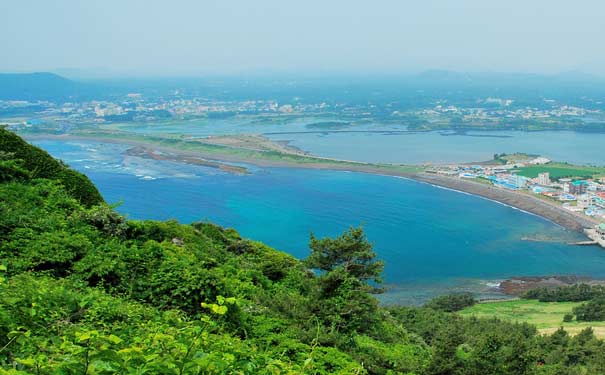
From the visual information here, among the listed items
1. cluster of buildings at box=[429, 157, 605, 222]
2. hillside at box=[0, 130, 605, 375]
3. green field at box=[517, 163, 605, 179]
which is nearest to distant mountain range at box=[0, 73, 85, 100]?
cluster of buildings at box=[429, 157, 605, 222]

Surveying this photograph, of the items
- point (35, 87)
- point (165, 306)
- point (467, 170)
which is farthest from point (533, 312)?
point (35, 87)

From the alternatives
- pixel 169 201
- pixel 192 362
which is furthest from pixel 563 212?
pixel 192 362

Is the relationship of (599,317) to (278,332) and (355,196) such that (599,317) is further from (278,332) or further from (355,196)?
(355,196)

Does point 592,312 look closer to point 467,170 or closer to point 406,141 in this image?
point 467,170

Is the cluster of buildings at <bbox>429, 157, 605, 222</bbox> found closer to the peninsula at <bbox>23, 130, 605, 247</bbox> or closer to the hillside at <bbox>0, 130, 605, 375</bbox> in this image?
the peninsula at <bbox>23, 130, 605, 247</bbox>

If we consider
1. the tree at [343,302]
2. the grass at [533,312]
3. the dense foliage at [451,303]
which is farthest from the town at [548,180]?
the tree at [343,302]

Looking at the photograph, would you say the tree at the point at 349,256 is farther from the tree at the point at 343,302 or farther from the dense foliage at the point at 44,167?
the dense foliage at the point at 44,167
